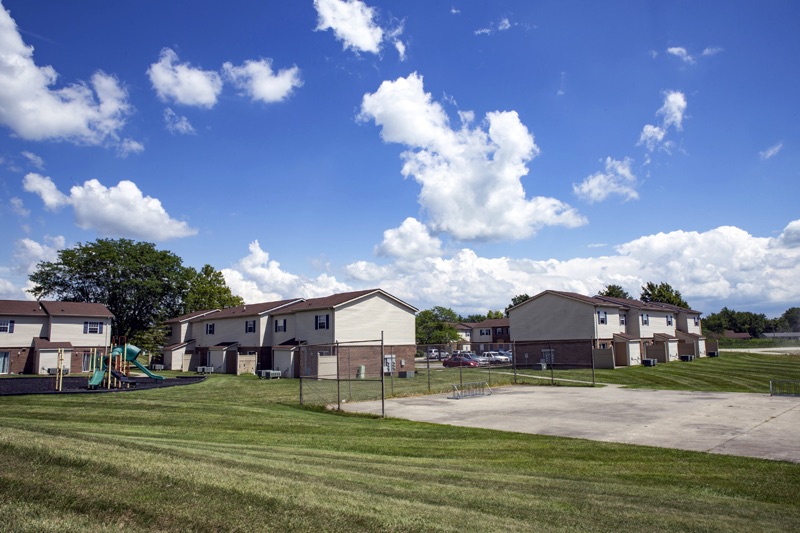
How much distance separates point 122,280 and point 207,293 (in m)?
12.7

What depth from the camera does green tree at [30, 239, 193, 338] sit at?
71875mm

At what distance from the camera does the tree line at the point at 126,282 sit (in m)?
71.9

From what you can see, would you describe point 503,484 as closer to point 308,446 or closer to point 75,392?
point 308,446

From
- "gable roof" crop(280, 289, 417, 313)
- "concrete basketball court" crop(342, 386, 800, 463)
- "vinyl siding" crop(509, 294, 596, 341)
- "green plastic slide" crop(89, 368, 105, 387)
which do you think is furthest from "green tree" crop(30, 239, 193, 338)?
"concrete basketball court" crop(342, 386, 800, 463)

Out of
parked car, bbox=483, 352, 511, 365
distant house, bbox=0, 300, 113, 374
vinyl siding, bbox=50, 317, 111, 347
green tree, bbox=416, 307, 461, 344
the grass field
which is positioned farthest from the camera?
green tree, bbox=416, 307, 461, 344

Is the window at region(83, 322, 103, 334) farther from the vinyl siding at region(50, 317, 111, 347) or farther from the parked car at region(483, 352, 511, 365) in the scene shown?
the parked car at region(483, 352, 511, 365)

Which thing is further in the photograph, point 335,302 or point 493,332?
point 493,332

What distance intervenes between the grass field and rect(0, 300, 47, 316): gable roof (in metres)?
47.5

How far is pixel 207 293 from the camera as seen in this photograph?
270 ft

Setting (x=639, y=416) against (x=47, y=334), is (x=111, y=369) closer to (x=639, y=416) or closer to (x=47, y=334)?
(x=47, y=334)

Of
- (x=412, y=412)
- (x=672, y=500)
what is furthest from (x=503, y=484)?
(x=412, y=412)

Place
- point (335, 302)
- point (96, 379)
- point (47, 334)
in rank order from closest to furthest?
1. point (96, 379)
2. point (335, 302)
3. point (47, 334)

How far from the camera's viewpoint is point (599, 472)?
36.9 ft

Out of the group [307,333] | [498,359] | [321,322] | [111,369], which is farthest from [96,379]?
[498,359]
